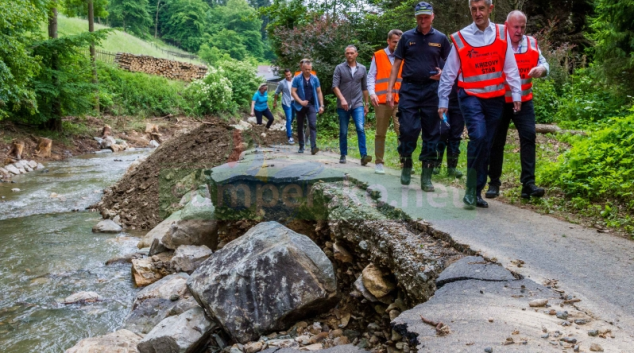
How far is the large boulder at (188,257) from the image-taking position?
622cm

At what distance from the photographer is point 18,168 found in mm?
14102

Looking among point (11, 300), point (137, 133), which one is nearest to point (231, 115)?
point (137, 133)

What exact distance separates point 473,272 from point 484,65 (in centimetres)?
243

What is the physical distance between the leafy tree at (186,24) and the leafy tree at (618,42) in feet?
203

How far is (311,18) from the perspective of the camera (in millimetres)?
17422

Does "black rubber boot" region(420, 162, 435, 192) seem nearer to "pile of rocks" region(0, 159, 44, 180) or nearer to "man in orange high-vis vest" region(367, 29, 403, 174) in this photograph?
"man in orange high-vis vest" region(367, 29, 403, 174)

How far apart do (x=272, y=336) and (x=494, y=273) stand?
6.14 feet

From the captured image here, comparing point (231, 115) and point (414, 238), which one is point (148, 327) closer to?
point (414, 238)

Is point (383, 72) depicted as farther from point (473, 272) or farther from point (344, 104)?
point (473, 272)

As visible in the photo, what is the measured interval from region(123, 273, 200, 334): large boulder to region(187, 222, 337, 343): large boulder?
2.05 feet

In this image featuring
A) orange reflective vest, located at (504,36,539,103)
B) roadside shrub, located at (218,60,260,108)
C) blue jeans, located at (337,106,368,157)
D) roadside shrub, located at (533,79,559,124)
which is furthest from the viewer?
roadside shrub, located at (218,60,260,108)

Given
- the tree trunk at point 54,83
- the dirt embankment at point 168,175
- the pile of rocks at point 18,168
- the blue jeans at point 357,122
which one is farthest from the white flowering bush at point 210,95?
the blue jeans at point 357,122

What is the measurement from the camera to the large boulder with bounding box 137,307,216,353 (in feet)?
13.3

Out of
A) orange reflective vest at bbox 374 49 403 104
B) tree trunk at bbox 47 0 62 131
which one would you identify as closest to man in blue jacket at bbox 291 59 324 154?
orange reflective vest at bbox 374 49 403 104
